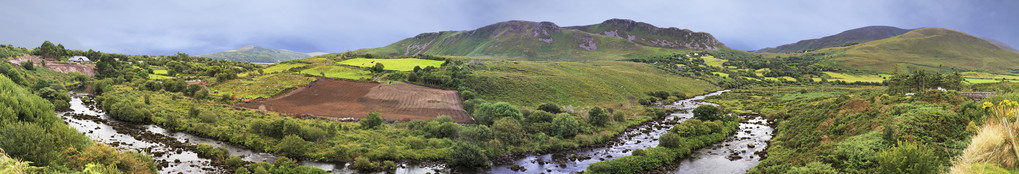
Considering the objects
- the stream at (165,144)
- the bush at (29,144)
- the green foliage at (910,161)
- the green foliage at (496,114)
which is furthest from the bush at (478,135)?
the green foliage at (910,161)

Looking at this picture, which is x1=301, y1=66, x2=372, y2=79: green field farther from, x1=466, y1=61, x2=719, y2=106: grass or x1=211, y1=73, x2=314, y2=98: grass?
x1=466, y1=61, x2=719, y2=106: grass

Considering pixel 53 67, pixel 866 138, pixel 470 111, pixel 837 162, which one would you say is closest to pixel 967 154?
pixel 837 162

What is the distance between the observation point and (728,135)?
53.1 m

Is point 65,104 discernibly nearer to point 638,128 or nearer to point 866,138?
point 638,128

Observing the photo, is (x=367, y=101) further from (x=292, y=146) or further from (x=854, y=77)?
(x=854, y=77)

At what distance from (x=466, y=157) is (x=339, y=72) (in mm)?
68911

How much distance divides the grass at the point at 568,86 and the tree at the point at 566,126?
26.3m

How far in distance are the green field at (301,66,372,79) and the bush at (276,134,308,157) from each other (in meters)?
49.8

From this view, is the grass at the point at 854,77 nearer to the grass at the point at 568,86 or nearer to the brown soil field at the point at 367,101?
the grass at the point at 568,86

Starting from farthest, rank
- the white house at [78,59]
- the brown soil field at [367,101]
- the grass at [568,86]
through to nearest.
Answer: the white house at [78,59] → the grass at [568,86] → the brown soil field at [367,101]

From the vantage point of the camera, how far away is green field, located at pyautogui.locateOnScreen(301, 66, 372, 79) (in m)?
88.9

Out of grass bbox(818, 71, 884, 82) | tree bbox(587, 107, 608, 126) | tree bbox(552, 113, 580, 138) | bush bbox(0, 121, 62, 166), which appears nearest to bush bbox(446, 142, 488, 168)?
tree bbox(552, 113, 580, 138)

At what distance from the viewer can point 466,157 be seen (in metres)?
37.1

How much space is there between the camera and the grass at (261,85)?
69.4m
